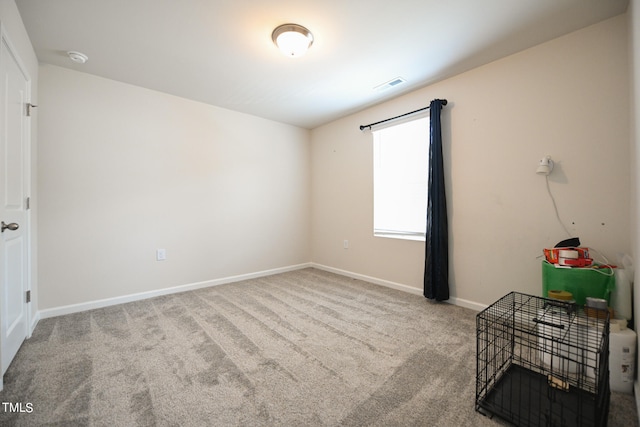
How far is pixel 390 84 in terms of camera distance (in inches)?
118

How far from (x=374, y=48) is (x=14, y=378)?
3430mm

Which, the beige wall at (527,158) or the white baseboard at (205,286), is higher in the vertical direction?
the beige wall at (527,158)

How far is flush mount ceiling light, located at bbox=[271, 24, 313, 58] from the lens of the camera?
206 cm

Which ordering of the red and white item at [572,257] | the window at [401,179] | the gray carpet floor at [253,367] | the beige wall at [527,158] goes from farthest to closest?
the window at [401,179], the beige wall at [527,158], the red and white item at [572,257], the gray carpet floor at [253,367]

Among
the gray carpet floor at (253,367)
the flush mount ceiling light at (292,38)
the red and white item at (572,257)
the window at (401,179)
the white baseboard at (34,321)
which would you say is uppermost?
the flush mount ceiling light at (292,38)

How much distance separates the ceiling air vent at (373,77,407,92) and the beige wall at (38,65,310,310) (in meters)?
1.79

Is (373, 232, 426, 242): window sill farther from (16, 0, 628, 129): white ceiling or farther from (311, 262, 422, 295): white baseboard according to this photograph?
(16, 0, 628, 129): white ceiling

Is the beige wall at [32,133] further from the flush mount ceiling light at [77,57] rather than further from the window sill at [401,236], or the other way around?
the window sill at [401,236]

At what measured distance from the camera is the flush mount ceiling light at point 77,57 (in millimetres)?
2356

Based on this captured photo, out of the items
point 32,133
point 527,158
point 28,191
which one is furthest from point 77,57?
point 527,158

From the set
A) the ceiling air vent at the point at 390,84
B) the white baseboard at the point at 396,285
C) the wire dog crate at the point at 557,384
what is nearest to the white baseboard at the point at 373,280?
the white baseboard at the point at 396,285

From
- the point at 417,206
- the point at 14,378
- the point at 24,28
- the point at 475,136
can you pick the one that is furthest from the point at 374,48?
the point at 14,378

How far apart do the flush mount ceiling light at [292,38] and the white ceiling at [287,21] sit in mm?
55

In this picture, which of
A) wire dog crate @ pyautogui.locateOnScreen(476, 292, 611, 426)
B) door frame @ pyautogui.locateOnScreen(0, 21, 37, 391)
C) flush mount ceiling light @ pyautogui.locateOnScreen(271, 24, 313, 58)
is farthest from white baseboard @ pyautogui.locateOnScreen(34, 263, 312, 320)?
wire dog crate @ pyautogui.locateOnScreen(476, 292, 611, 426)
